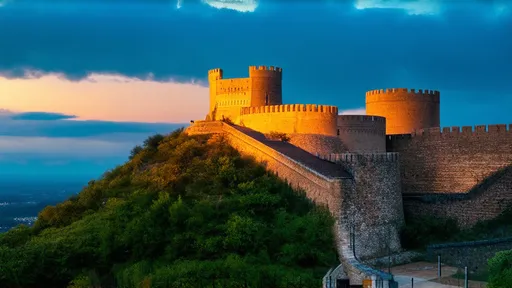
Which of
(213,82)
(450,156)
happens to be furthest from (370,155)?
(213,82)

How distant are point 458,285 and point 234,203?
32.7ft

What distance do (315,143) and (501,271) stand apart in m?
12.9

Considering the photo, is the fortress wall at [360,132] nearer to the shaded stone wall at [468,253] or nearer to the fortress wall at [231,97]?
the fortress wall at [231,97]

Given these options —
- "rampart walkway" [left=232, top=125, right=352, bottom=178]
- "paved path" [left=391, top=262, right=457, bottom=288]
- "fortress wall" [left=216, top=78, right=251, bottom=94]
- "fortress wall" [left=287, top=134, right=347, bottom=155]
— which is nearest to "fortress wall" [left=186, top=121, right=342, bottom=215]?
"rampart walkway" [left=232, top=125, right=352, bottom=178]

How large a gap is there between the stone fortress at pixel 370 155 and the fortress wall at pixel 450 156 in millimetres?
49

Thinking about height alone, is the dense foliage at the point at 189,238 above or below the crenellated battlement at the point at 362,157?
below

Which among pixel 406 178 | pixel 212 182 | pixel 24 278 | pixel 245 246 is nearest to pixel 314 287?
pixel 245 246

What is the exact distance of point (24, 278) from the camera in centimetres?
2638

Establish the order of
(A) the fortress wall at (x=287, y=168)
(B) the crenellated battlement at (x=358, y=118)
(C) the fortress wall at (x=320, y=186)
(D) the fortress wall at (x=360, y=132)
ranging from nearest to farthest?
(C) the fortress wall at (x=320, y=186), (A) the fortress wall at (x=287, y=168), (D) the fortress wall at (x=360, y=132), (B) the crenellated battlement at (x=358, y=118)

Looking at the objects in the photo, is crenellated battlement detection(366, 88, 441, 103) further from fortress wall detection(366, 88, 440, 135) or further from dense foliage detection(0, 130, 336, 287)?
dense foliage detection(0, 130, 336, 287)

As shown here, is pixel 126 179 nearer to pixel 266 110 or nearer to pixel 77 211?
pixel 77 211

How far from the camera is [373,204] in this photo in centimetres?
2736

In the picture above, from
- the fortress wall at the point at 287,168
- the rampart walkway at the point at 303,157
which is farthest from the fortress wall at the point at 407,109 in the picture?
the fortress wall at the point at 287,168

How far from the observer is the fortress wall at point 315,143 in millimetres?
32375
